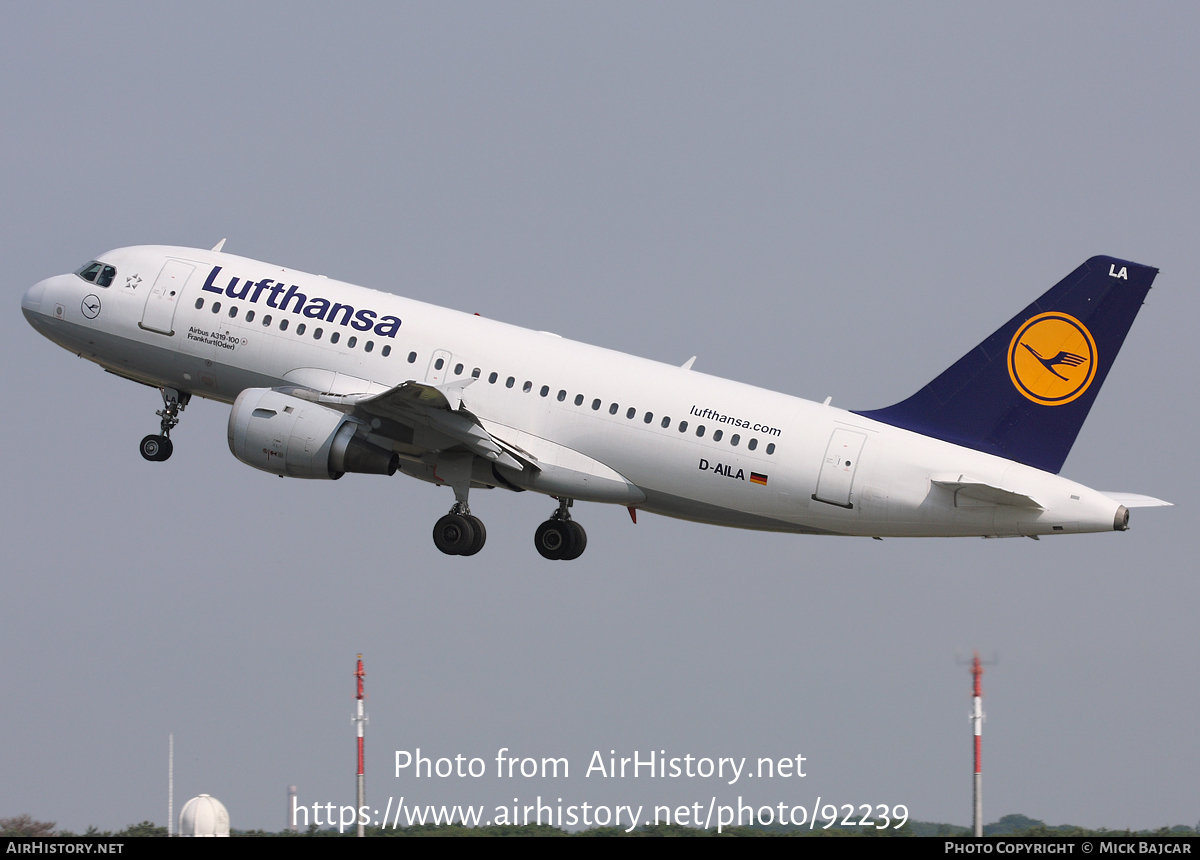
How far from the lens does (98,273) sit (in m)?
44.5

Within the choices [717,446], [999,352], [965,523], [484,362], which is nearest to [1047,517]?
[965,523]

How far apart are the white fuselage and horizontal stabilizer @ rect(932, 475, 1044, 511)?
0.29ft

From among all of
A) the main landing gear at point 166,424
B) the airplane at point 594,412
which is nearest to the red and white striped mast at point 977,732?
the airplane at point 594,412

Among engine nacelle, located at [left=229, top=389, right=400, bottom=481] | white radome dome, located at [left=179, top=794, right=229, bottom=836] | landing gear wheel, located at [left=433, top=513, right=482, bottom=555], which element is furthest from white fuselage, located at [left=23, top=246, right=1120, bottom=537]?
white radome dome, located at [left=179, top=794, right=229, bottom=836]

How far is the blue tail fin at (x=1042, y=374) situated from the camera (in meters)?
36.9

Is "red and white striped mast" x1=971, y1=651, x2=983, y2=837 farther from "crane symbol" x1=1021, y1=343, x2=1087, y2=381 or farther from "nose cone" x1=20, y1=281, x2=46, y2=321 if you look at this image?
"nose cone" x1=20, y1=281, x2=46, y2=321

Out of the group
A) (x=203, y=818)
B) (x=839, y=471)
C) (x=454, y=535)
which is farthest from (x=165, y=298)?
(x=839, y=471)

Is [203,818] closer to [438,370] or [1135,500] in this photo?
[438,370]

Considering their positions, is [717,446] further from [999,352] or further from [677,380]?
[999,352]

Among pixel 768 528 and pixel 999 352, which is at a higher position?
pixel 999 352

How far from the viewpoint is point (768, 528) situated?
127 ft

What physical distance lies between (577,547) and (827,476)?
799 centimetres

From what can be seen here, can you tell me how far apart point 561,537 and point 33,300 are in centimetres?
1628
